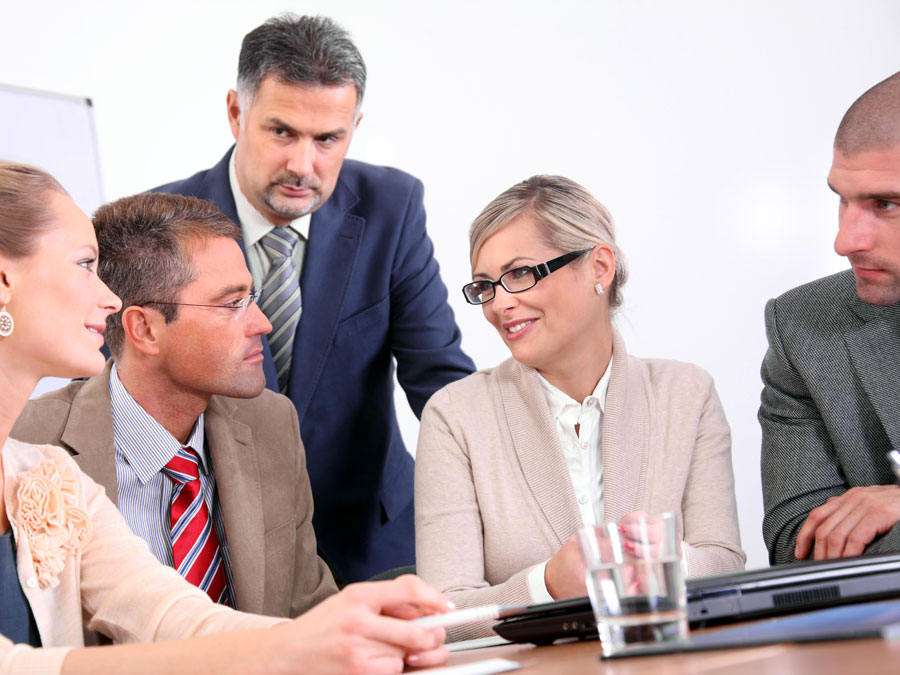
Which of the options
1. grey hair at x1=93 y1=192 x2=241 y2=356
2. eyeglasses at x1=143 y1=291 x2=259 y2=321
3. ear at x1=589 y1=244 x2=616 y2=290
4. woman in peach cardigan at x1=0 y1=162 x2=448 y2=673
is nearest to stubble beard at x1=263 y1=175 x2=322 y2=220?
grey hair at x1=93 y1=192 x2=241 y2=356

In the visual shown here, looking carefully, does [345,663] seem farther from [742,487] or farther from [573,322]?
[742,487]

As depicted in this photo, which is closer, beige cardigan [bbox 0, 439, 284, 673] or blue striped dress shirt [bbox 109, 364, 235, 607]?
beige cardigan [bbox 0, 439, 284, 673]

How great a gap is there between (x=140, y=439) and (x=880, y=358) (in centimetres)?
152

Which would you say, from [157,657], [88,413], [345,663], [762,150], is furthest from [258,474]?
[762,150]

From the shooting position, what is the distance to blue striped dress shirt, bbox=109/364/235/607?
6.70 feet

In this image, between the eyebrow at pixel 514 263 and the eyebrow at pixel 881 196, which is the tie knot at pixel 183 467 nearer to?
the eyebrow at pixel 514 263

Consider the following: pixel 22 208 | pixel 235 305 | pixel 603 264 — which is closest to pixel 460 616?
pixel 22 208

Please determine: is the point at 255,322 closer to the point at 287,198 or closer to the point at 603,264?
the point at 287,198

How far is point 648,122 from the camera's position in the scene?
4684 mm

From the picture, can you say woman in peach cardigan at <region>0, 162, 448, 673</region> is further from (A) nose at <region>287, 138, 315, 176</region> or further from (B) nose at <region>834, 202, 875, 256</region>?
(B) nose at <region>834, 202, 875, 256</region>

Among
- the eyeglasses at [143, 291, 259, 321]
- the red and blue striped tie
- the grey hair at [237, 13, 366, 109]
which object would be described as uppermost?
the grey hair at [237, 13, 366, 109]

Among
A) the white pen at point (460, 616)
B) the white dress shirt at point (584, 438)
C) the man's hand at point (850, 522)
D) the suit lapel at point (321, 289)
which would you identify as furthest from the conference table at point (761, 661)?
the suit lapel at point (321, 289)

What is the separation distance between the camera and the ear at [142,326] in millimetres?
2318

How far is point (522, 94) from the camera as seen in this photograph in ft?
15.5
